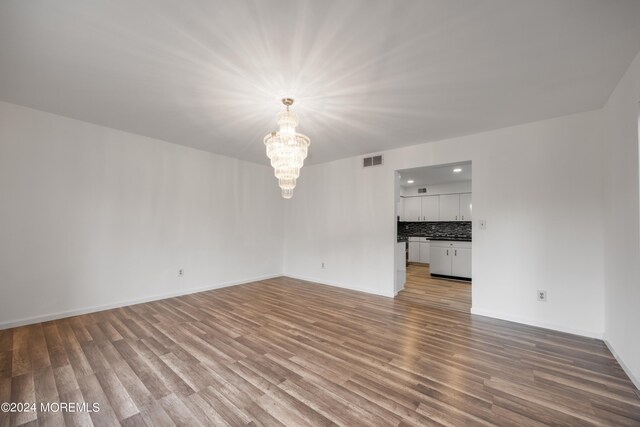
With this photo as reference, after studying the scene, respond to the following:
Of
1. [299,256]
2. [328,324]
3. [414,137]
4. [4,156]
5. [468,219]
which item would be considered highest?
[414,137]

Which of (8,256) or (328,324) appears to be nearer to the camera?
(8,256)

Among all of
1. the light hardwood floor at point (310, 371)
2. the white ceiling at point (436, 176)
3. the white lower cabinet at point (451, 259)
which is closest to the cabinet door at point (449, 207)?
the white ceiling at point (436, 176)

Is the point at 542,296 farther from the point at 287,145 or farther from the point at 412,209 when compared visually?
the point at 412,209

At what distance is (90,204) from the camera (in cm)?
349

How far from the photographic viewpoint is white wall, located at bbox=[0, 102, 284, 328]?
2.99m

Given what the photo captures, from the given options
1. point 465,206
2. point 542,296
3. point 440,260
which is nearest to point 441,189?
point 465,206

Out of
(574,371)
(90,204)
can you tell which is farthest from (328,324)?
(90,204)

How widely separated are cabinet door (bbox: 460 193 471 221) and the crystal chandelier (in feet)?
21.4

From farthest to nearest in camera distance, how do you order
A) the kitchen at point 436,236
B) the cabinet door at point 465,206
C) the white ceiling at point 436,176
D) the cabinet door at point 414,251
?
the cabinet door at point 414,251, the cabinet door at point 465,206, the white ceiling at point 436,176, the kitchen at point 436,236

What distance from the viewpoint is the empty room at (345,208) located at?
1.68 metres

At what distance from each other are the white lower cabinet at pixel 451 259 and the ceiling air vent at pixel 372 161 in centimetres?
287

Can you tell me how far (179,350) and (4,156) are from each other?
3.18 m

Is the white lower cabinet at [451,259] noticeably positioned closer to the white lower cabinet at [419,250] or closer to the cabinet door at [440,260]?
the cabinet door at [440,260]

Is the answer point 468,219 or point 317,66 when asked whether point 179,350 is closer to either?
point 317,66
